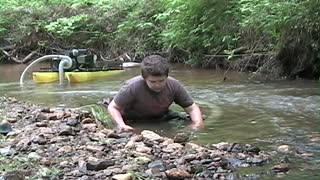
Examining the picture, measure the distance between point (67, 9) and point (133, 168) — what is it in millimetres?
19887

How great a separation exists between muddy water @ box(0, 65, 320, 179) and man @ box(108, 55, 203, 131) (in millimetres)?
182

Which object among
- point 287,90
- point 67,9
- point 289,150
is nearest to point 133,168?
point 289,150

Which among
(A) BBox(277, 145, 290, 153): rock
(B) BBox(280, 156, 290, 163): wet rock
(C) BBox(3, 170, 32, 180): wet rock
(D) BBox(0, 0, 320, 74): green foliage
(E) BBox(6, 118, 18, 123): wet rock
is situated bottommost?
(A) BBox(277, 145, 290, 153): rock

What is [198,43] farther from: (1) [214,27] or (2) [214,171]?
(2) [214,171]

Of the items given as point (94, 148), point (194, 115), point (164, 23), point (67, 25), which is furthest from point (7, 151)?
point (67, 25)

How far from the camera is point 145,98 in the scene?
6406 mm

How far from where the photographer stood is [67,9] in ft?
75.7

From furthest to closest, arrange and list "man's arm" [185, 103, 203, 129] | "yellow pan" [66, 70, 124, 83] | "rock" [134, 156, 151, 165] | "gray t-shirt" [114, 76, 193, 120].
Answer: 1. "yellow pan" [66, 70, 124, 83]
2. "man's arm" [185, 103, 203, 129]
3. "gray t-shirt" [114, 76, 193, 120]
4. "rock" [134, 156, 151, 165]

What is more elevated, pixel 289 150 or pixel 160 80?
pixel 160 80

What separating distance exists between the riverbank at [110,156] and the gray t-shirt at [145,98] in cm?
77

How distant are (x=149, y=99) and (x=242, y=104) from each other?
2460mm

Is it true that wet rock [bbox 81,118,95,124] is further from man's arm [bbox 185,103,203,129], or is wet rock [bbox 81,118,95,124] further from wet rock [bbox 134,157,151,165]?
wet rock [bbox 134,157,151,165]

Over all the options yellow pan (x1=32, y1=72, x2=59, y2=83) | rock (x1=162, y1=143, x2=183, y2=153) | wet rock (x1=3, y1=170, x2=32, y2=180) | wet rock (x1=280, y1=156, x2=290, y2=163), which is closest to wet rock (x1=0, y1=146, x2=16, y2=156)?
wet rock (x1=3, y1=170, x2=32, y2=180)

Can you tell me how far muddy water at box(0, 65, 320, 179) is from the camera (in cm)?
542
